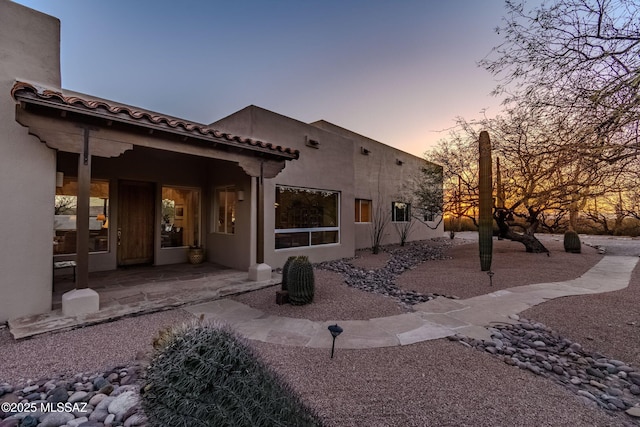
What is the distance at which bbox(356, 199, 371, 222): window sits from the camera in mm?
13281

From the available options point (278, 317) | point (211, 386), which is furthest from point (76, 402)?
point (278, 317)

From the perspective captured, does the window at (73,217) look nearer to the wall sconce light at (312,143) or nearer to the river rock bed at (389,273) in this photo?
the wall sconce light at (312,143)

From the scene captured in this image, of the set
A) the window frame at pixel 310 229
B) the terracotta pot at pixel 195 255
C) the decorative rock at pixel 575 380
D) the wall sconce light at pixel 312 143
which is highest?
the wall sconce light at pixel 312 143

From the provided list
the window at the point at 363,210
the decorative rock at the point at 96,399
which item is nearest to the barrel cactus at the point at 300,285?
the decorative rock at the point at 96,399

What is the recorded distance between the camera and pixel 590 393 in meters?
2.69

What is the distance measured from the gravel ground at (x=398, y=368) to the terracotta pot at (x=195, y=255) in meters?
4.19

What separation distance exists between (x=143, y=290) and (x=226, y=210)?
11.3ft

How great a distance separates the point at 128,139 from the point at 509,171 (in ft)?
30.7

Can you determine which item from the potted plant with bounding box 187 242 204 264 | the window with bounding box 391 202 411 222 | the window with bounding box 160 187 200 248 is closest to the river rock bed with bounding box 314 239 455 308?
the window with bounding box 391 202 411 222

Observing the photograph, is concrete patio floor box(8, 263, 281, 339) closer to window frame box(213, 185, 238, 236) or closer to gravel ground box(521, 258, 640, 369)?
window frame box(213, 185, 238, 236)

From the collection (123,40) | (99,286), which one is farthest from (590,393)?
(123,40)

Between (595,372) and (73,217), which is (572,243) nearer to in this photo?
(595,372)

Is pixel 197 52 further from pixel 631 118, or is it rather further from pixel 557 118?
pixel 631 118

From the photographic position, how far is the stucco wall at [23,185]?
13.1ft
